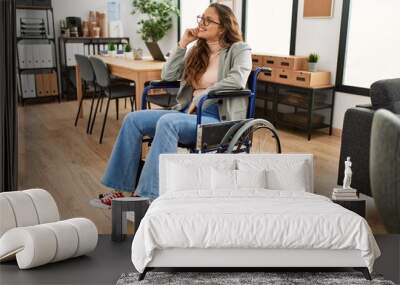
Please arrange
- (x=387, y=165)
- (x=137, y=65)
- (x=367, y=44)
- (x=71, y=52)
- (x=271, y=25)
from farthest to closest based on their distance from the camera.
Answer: (x=71, y=52)
(x=271, y=25)
(x=367, y=44)
(x=137, y=65)
(x=387, y=165)

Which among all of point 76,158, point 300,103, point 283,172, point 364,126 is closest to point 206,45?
point 364,126

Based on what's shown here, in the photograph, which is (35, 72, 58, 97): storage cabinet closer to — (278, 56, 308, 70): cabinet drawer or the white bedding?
(278, 56, 308, 70): cabinet drawer

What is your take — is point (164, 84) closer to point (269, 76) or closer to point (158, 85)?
point (158, 85)

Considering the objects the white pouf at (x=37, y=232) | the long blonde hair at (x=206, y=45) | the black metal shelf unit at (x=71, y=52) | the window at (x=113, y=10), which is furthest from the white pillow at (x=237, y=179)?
the window at (x=113, y=10)

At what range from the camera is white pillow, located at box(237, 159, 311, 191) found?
58.9 inches

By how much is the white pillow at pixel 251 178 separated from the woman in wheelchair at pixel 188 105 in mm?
889

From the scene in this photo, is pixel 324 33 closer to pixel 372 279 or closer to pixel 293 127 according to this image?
A: pixel 293 127

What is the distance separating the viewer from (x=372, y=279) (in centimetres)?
133

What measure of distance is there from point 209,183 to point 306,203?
323mm

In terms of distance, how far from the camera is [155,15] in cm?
668

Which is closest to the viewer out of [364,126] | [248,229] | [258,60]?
[248,229]

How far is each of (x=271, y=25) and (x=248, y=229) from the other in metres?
4.37

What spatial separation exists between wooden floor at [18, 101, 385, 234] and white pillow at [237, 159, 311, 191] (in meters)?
1.01

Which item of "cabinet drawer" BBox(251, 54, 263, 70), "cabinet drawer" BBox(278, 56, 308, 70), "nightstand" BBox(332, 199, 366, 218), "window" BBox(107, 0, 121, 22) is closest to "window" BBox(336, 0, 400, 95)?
"cabinet drawer" BBox(278, 56, 308, 70)
